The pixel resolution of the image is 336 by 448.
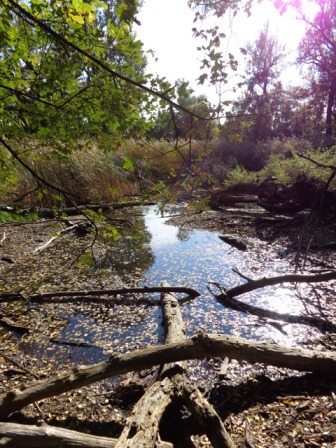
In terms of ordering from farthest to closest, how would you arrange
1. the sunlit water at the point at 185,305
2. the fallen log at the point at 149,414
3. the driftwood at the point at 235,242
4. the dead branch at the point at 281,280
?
the driftwood at the point at 235,242, the dead branch at the point at 281,280, the sunlit water at the point at 185,305, the fallen log at the point at 149,414

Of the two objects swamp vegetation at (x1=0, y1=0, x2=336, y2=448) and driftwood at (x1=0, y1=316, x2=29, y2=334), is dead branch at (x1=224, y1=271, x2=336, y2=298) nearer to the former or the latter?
swamp vegetation at (x1=0, y1=0, x2=336, y2=448)

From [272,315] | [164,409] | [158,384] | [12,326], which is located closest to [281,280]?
[272,315]

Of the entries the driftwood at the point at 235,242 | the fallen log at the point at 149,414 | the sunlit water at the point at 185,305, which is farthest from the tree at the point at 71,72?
the driftwood at the point at 235,242

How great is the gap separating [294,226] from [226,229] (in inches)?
56.2

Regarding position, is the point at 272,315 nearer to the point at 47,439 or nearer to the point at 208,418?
the point at 208,418

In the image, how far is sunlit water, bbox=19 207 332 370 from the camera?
278 centimetres

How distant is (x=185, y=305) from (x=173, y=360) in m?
1.39

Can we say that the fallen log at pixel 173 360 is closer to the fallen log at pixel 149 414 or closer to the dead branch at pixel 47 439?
the fallen log at pixel 149 414

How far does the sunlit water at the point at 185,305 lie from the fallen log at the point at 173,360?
588 millimetres

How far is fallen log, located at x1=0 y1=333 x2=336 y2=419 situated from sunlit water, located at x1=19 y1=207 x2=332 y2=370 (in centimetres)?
59

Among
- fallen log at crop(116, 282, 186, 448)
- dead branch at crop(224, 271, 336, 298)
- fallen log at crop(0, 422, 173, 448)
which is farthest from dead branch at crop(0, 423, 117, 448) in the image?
dead branch at crop(224, 271, 336, 298)

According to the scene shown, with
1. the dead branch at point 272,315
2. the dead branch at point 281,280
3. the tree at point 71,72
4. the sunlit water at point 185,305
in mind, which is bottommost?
Result: the sunlit water at point 185,305

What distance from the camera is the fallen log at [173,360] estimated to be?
1.83m

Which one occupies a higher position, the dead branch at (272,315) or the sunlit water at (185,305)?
the dead branch at (272,315)
